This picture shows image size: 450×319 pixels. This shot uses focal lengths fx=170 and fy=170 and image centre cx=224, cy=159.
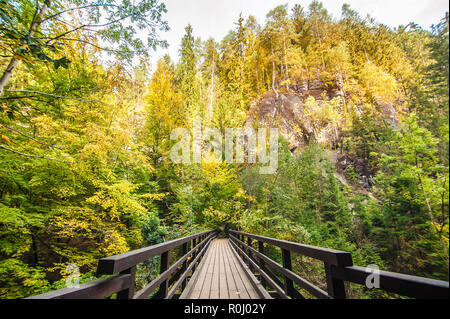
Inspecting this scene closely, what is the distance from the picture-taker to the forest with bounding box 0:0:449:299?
3.96 ft

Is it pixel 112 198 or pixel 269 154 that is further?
pixel 269 154

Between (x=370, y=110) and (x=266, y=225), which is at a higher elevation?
(x=370, y=110)

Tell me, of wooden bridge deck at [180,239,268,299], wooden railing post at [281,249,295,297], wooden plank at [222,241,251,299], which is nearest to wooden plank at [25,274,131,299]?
wooden railing post at [281,249,295,297]

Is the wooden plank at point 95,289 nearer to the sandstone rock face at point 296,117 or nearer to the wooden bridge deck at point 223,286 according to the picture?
the wooden bridge deck at point 223,286

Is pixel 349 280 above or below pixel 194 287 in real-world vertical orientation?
above

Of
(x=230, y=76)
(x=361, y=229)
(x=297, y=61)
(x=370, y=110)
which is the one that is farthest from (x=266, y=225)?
(x=297, y=61)

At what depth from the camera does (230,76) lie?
79.3 ft

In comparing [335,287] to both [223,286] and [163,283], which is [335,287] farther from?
[223,286]

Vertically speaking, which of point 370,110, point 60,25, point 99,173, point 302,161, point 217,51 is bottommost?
point 99,173

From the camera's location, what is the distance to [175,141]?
13.2 m

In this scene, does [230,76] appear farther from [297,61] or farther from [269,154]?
[269,154]

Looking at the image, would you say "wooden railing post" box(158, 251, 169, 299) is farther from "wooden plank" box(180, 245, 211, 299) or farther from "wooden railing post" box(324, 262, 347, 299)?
"wooden railing post" box(324, 262, 347, 299)

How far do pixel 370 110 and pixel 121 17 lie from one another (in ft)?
15.4

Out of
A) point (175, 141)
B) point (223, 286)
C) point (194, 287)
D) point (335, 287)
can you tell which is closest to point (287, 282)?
point (335, 287)
